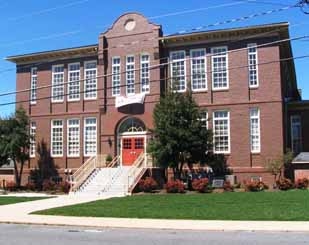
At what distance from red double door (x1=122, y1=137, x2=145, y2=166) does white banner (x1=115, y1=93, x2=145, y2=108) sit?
8.63 ft

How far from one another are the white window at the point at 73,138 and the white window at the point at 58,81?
7.58 ft

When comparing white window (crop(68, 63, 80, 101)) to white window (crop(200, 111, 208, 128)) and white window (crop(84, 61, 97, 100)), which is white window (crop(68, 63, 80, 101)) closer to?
white window (crop(84, 61, 97, 100))

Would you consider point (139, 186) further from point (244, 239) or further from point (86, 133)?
point (244, 239)

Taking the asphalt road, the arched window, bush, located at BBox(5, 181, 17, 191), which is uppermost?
the arched window

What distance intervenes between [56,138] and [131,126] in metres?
6.43

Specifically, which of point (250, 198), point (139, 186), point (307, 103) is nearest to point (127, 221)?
point (250, 198)

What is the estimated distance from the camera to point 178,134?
3198cm

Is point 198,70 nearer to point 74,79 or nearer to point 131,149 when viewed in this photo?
point 131,149

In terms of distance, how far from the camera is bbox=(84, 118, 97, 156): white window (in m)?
39.7

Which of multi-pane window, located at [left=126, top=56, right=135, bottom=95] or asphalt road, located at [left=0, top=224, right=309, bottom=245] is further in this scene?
multi-pane window, located at [left=126, top=56, right=135, bottom=95]

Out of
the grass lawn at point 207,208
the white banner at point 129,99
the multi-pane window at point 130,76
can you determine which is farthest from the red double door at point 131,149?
the grass lawn at point 207,208

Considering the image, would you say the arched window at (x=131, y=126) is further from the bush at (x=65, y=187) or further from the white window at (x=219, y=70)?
the bush at (x=65, y=187)

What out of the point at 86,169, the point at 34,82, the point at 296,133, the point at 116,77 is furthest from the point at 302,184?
the point at 34,82

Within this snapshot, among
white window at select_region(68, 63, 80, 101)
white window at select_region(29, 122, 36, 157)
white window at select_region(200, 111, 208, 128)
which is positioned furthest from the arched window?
white window at select_region(29, 122, 36, 157)
